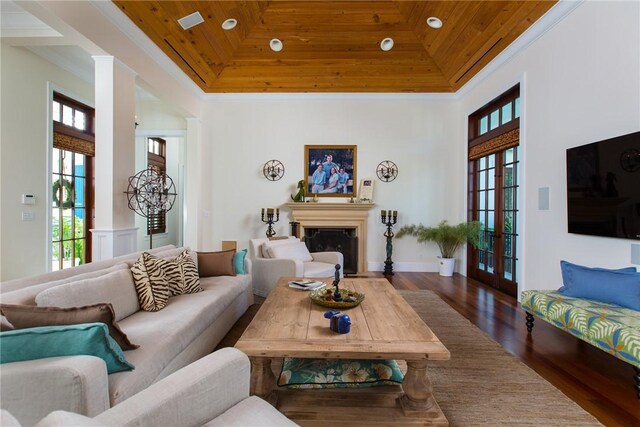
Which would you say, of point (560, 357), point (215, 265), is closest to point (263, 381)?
point (215, 265)

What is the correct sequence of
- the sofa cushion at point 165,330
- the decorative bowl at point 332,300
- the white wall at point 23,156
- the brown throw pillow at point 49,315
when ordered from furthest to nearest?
the white wall at point 23,156 → the decorative bowl at point 332,300 → the sofa cushion at point 165,330 → the brown throw pillow at point 49,315

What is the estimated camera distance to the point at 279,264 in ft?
12.5

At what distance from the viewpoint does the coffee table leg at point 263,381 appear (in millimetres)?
1734

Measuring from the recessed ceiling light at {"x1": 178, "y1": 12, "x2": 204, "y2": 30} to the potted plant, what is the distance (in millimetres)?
4573

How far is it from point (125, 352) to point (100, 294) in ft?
1.71

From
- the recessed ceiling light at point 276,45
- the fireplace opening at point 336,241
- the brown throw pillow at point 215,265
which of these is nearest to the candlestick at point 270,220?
the fireplace opening at point 336,241

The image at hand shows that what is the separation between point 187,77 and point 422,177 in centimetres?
447

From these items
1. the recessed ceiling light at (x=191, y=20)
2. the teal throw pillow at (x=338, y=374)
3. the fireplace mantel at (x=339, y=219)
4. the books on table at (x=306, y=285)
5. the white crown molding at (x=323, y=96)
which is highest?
the recessed ceiling light at (x=191, y=20)

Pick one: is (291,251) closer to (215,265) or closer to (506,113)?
(215,265)

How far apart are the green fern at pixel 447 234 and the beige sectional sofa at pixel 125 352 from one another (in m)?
3.63

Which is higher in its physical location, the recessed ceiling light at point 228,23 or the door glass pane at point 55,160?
the recessed ceiling light at point 228,23

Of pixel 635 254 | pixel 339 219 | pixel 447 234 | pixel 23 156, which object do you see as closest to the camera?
pixel 635 254

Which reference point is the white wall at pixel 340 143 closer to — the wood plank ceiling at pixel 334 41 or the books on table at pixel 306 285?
the wood plank ceiling at pixel 334 41

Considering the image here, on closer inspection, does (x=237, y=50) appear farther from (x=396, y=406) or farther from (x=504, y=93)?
(x=396, y=406)
